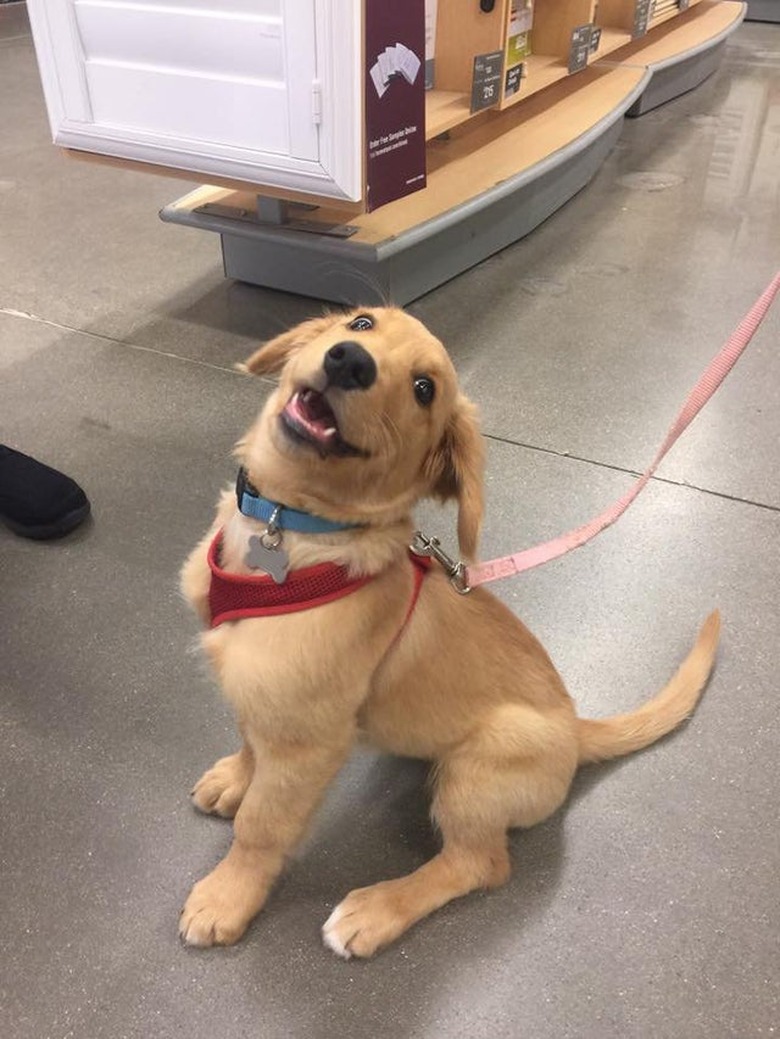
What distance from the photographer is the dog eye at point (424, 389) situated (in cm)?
96

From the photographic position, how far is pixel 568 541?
1230 mm

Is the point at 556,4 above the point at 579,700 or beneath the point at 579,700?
above

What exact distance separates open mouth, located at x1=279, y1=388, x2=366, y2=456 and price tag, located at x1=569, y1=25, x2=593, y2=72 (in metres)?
3.12

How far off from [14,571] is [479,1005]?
3.82ft

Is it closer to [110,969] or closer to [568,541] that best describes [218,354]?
[568,541]

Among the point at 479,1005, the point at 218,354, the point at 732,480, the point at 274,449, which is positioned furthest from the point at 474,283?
the point at 479,1005

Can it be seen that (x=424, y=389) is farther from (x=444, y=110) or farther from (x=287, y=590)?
(x=444, y=110)

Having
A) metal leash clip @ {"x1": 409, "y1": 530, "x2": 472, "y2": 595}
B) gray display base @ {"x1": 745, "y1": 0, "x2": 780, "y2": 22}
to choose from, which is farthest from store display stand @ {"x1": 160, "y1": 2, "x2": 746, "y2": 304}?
gray display base @ {"x1": 745, "y1": 0, "x2": 780, "y2": 22}

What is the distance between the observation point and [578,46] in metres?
3.41

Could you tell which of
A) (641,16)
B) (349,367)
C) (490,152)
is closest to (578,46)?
(490,152)

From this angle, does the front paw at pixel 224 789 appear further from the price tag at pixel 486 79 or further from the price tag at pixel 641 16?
the price tag at pixel 641 16

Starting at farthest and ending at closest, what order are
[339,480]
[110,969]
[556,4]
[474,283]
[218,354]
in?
1. [556,4]
2. [474,283]
3. [218,354]
4. [110,969]
5. [339,480]

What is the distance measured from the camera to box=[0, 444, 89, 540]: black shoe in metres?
1.69

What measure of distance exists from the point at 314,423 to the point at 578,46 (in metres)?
3.20
